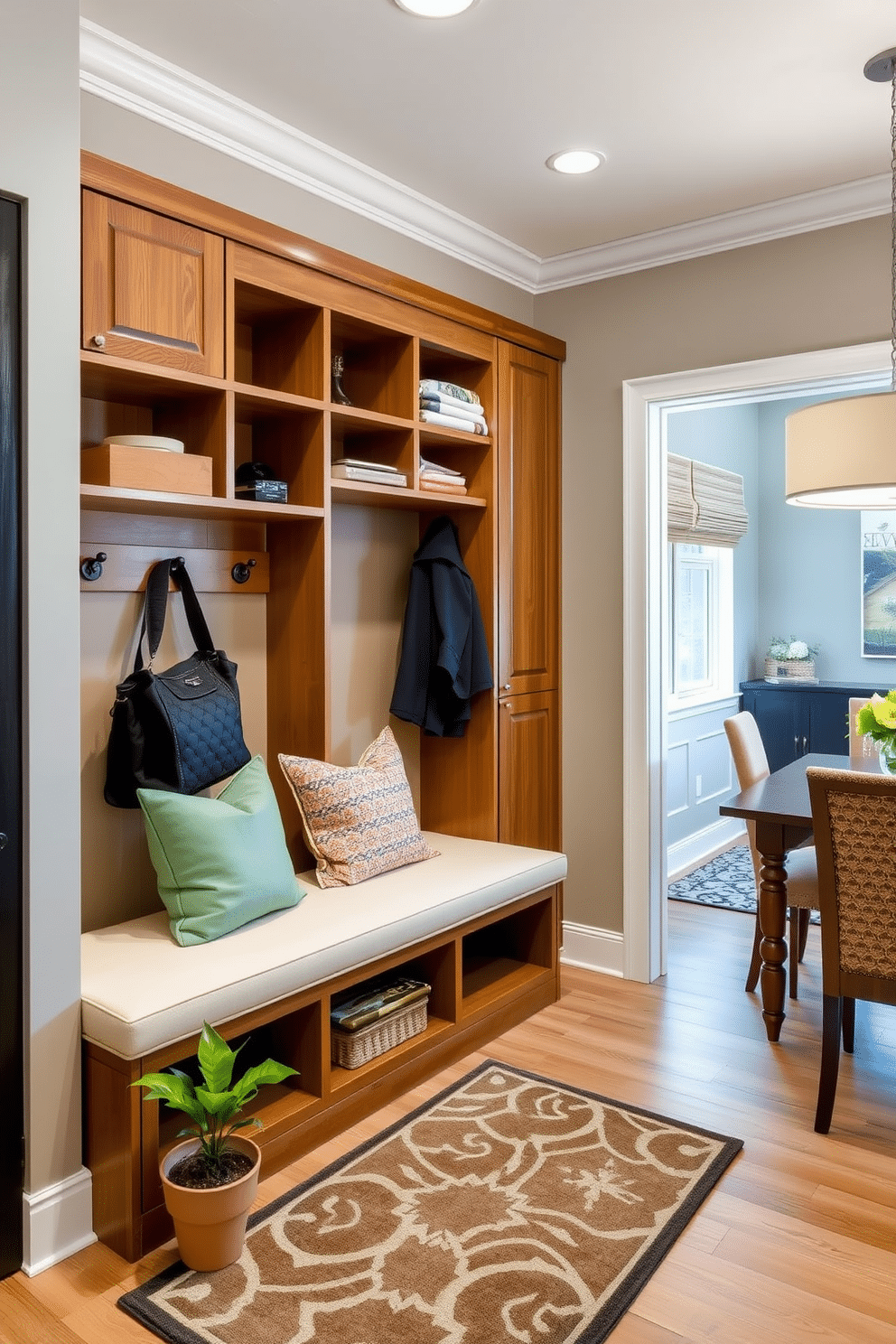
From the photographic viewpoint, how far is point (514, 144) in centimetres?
285

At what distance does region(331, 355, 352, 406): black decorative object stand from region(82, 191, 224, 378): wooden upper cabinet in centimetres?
58

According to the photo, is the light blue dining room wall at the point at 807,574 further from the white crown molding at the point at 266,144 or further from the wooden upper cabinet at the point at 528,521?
the white crown molding at the point at 266,144

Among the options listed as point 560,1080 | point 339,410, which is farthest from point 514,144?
point 560,1080

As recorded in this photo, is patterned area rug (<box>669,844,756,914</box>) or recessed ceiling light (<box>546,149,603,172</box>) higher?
recessed ceiling light (<box>546,149,603,172</box>)

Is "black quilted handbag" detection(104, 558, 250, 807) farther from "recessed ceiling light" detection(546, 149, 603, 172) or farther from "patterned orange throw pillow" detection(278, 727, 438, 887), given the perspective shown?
"recessed ceiling light" detection(546, 149, 603, 172)

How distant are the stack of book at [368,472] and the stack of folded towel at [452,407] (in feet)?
0.84

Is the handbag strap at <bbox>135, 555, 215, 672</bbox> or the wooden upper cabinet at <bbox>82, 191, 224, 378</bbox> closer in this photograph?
the wooden upper cabinet at <bbox>82, 191, 224, 378</bbox>

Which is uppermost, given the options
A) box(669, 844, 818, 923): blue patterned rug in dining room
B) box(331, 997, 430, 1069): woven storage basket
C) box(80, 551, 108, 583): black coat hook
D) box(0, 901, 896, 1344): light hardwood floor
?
box(80, 551, 108, 583): black coat hook

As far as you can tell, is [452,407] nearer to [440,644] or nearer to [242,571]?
[440,644]

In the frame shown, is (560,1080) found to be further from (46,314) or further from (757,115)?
(757,115)

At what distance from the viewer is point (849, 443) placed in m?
2.52

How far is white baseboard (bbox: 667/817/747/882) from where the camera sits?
203 inches

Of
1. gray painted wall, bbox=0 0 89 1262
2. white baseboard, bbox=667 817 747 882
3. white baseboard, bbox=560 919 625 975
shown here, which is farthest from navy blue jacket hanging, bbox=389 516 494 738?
white baseboard, bbox=667 817 747 882

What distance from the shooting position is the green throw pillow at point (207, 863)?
2.33 meters
